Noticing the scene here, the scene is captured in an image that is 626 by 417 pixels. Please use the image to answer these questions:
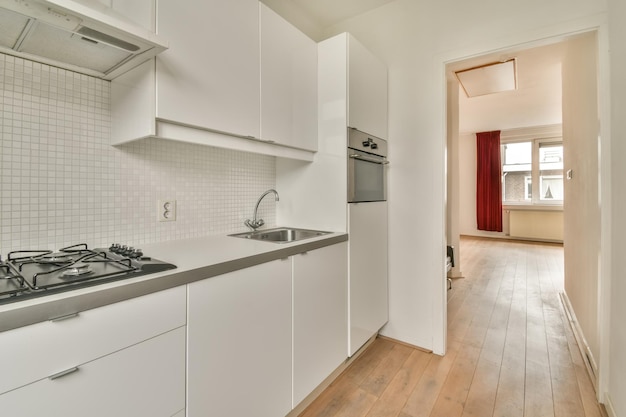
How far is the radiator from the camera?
648cm

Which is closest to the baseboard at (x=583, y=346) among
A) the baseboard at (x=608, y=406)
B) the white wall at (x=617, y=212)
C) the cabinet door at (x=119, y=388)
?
the baseboard at (x=608, y=406)

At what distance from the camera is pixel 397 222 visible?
2.32 m

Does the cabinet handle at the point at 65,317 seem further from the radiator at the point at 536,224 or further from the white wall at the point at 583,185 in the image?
the radiator at the point at 536,224

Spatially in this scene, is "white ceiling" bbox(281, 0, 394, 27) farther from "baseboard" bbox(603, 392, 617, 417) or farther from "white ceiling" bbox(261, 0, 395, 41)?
"baseboard" bbox(603, 392, 617, 417)

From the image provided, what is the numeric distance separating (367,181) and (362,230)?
0.36 meters

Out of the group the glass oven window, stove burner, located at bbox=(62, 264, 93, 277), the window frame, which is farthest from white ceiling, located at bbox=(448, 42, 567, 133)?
stove burner, located at bbox=(62, 264, 93, 277)

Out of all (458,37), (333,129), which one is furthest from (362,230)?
(458,37)

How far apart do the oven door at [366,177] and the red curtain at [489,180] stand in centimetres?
608

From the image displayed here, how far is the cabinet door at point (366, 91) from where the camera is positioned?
6.25 feet

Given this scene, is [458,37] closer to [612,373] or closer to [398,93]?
[398,93]

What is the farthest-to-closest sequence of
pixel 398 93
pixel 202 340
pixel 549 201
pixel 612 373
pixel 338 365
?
pixel 549 201 < pixel 398 93 < pixel 338 365 < pixel 612 373 < pixel 202 340

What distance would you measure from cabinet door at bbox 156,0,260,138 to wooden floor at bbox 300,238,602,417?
1638 millimetres

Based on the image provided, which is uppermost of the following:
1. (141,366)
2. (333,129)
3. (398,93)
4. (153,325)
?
(398,93)

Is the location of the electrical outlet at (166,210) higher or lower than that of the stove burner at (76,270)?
higher
